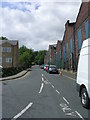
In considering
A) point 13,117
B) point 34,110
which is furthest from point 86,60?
point 13,117

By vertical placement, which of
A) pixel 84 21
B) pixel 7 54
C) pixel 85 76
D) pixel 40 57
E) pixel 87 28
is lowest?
pixel 85 76

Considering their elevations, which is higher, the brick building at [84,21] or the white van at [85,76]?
the brick building at [84,21]

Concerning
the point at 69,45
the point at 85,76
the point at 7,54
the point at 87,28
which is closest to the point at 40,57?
the point at 7,54

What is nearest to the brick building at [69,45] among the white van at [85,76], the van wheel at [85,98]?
the white van at [85,76]

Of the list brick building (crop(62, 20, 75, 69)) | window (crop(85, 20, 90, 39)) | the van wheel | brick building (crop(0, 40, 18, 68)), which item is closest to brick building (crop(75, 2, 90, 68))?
window (crop(85, 20, 90, 39))

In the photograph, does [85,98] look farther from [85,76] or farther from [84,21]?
[84,21]

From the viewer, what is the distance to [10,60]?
2322 inches

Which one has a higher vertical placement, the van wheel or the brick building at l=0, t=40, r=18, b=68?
the brick building at l=0, t=40, r=18, b=68

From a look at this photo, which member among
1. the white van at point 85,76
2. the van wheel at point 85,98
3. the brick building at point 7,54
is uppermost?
the brick building at point 7,54

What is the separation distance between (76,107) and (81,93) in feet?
2.75

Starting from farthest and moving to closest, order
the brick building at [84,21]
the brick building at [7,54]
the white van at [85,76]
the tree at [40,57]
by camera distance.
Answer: the tree at [40,57] → the brick building at [7,54] → the brick building at [84,21] → the white van at [85,76]

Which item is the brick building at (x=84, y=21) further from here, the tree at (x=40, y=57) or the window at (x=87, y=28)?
the tree at (x=40, y=57)

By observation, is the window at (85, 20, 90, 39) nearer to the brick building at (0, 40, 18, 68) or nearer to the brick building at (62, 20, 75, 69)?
the brick building at (62, 20, 75, 69)

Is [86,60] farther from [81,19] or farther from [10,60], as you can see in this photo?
[10,60]
